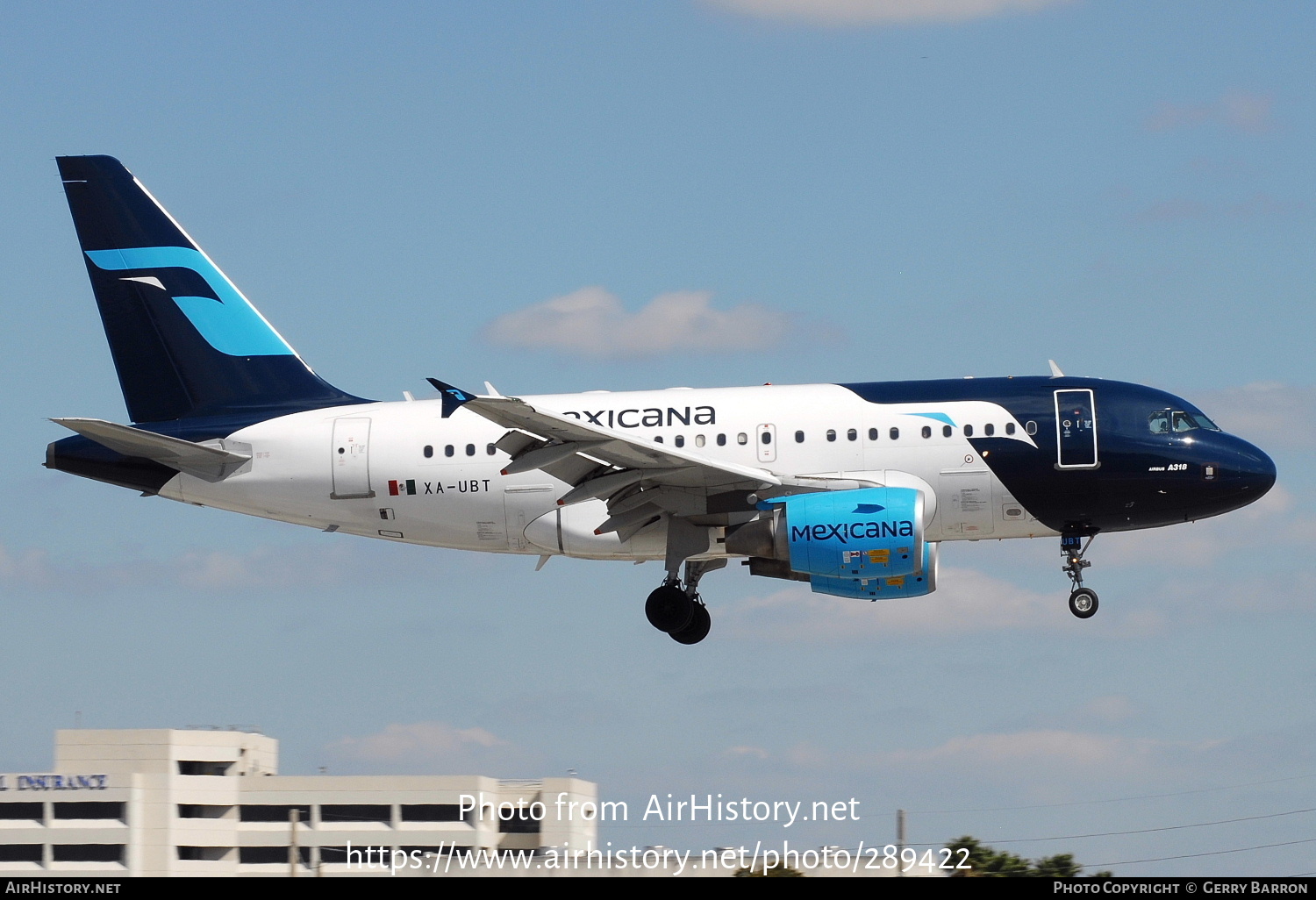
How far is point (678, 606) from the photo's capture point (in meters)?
32.6

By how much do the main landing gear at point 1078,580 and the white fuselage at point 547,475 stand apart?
721 mm

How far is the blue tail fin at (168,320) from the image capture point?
116 feet

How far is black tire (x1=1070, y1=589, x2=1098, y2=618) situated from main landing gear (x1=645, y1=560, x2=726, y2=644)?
24.2 feet

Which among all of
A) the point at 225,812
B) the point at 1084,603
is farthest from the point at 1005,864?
the point at 225,812

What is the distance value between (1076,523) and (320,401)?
16.0 m

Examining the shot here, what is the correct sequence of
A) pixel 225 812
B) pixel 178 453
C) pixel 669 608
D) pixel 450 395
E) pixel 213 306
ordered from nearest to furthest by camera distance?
pixel 450 395 < pixel 669 608 < pixel 178 453 < pixel 213 306 < pixel 225 812

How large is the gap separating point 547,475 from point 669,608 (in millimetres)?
3602

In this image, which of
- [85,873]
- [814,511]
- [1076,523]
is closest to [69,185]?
[814,511]

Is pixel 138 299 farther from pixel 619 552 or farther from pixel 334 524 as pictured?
pixel 619 552

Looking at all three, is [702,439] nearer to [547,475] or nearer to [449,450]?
[547,475]

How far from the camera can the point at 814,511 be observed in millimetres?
29906

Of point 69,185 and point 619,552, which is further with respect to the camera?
point 69,185

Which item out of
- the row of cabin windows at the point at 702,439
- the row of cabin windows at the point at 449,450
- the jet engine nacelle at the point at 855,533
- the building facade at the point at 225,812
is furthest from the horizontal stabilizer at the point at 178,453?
the building facade at the point at 225,812
